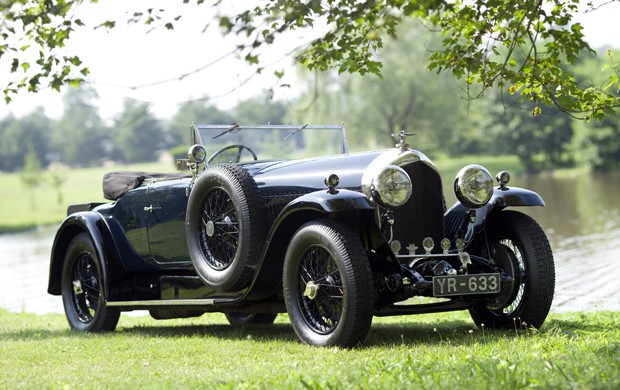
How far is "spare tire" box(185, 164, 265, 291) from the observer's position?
22.0 feet

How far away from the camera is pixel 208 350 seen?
652cm

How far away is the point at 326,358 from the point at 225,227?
188cm

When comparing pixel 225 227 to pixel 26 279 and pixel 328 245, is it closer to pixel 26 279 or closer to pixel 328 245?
pixel 328 245

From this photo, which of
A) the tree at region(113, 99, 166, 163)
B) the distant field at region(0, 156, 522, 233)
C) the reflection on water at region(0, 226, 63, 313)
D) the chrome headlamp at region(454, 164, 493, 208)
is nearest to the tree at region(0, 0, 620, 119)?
the chrome headlamp at region(454, 164, 493, 208)

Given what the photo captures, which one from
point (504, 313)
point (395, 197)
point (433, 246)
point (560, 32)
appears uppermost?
point (560, 32)

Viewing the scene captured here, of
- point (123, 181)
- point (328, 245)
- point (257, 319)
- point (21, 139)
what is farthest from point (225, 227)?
point (21, 139)

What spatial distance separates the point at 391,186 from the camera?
633 cm

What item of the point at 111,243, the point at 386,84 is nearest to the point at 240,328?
the point at 111,243

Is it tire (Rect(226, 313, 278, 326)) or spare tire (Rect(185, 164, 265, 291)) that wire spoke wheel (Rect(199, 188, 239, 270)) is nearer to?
spare tire (Rect(185, 164, 265, 291))

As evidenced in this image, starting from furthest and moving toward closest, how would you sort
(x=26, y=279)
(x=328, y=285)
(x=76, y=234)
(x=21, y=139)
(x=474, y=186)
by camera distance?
(x=21, y=139)
(x=26, y=279)
(x=76, y=234)
(x=474, y=186)
(x=328, y=285)

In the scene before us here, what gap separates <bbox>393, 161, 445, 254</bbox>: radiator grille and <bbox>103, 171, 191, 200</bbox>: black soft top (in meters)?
2.63

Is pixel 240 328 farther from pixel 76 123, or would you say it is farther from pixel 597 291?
pixel 76 123

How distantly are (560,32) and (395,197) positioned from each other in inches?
88.7

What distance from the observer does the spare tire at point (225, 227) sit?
6.71m
